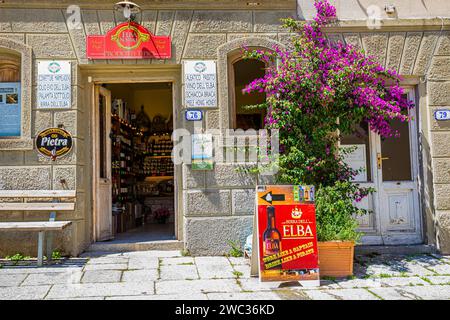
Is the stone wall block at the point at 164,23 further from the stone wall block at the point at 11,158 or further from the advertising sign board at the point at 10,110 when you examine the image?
the stone wall block at the point at 11,158

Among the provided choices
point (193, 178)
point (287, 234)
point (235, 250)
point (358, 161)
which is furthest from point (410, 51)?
point (235, 250)

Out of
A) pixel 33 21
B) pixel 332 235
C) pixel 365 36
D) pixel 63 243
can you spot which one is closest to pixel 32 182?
→ pixel 63 243

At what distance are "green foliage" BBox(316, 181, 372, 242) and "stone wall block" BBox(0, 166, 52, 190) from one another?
12.5 feet

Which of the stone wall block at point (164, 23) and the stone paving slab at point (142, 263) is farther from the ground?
the stone wall block at point (164, 23)

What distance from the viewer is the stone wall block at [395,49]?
677 centimetres

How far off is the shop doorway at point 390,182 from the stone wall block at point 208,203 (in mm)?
2168

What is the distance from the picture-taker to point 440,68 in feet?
22.3

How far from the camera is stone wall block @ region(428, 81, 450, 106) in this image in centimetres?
675

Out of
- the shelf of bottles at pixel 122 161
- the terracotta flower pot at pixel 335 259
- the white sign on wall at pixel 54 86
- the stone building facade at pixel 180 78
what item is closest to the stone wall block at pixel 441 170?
the stone building facade at pixel 180 78

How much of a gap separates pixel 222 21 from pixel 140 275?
153 inches

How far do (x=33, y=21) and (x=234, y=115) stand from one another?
326 cm

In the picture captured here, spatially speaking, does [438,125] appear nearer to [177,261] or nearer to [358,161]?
[358,161]

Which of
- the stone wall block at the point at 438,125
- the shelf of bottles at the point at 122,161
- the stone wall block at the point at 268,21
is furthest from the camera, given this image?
the shelf of bottles at the point at 122,161

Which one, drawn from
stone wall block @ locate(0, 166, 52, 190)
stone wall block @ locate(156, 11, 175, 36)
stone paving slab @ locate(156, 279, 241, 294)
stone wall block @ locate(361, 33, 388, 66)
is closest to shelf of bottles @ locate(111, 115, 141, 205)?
stone wall block @ locate(0, 166, 52, 190)
